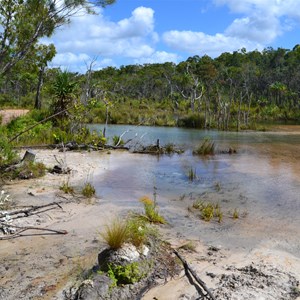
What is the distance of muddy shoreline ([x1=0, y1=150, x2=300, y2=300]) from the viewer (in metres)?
4.48

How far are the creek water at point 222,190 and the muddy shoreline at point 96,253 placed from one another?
62 millimetres

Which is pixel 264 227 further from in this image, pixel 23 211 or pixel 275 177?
pixel 275 177

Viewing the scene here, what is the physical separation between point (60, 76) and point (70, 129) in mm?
2914

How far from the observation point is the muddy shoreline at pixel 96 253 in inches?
176

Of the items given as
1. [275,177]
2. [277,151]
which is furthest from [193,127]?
[275,177]

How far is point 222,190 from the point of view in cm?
1030

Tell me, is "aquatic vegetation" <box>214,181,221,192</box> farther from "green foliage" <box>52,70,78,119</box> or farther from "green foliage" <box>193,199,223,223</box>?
"green foliage" <box>52,70,78,119</box>

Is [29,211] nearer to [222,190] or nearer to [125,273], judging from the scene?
[125,273]

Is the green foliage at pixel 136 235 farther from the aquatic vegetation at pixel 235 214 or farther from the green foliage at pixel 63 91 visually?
the green foliage at pixel 63 91

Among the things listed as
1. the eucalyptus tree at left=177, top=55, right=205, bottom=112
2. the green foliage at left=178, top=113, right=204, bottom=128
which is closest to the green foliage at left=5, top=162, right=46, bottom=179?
the green foliage at left=178, top=113, right=204, bottom=128

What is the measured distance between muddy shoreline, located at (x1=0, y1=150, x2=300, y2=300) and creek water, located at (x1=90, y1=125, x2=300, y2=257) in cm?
6

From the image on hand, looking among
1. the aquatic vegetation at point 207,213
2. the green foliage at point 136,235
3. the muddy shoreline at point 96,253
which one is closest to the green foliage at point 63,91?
the muddy shoreline at point 96,253

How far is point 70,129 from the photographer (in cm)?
1847

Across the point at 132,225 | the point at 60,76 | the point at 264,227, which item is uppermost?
the point at 60,76
